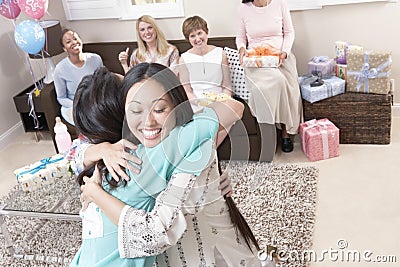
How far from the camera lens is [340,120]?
3.49m

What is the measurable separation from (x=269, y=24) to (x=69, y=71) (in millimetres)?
1419

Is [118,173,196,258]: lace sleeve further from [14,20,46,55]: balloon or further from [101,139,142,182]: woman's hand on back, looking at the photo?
[14,20,46,55]: balloon

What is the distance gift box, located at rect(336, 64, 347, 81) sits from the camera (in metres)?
3.53

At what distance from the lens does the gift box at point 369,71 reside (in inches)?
133

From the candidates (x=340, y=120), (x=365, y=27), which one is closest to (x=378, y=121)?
(x=340, y=120)

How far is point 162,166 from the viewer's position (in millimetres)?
1307

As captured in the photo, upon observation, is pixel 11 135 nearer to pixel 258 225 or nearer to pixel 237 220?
pixel 258 225

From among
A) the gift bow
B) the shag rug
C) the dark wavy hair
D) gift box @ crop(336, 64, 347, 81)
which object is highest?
the dark wavy hair

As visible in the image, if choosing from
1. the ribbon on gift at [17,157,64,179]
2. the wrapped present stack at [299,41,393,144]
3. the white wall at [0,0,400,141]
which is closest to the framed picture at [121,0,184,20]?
the white wall at [0,0,400,141]

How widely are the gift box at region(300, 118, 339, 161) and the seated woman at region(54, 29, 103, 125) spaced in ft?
5.20

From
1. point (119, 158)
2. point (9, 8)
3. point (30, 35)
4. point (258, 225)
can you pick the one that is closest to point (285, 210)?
point (258, 225)

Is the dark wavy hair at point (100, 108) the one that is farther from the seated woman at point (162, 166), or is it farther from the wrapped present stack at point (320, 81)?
the wrapped present stack at point (320, 81)

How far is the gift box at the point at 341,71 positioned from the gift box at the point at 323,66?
0.17 ft

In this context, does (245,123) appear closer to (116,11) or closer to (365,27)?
(365,27)
